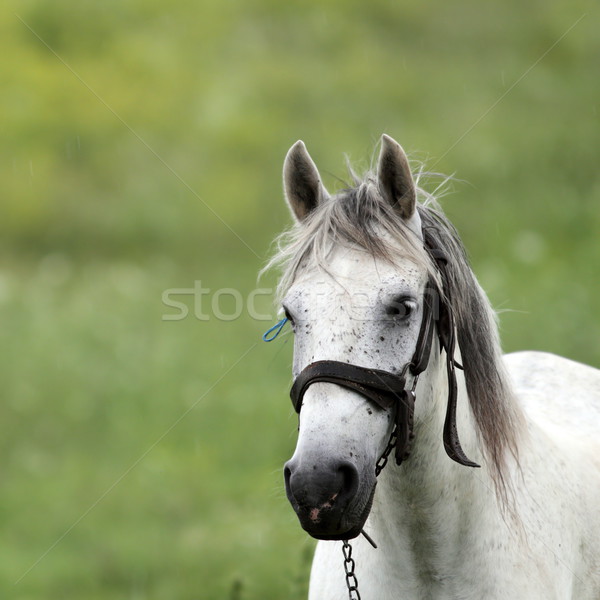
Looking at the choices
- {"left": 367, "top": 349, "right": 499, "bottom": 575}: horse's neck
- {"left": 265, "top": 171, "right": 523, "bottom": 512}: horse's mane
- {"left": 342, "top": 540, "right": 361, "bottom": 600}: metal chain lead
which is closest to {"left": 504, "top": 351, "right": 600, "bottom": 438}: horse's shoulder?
{"left": 265, "top": 171, "right": 523, "bottom": 512}: horse's mane

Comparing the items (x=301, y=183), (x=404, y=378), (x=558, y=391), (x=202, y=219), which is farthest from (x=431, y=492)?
(x=202, y=219)

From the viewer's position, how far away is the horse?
281 centimetres

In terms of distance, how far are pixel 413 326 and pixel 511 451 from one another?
0.78 meters

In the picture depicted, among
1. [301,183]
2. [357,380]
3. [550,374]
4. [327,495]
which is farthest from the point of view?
[550,374]

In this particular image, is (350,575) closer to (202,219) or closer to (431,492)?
(431,492)

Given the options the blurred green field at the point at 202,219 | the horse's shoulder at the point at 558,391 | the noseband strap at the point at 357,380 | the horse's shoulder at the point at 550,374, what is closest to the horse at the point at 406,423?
the noseband strap at the point at 357,380

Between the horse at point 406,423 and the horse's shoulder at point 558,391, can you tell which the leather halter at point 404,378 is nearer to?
the horse at point 406,423

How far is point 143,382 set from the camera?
11.1 m

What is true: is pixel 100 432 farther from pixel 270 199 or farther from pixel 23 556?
pixel 270 199

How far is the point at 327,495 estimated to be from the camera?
269cm

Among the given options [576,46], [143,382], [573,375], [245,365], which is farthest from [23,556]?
[576,46]

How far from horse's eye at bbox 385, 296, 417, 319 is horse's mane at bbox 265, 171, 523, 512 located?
18cm

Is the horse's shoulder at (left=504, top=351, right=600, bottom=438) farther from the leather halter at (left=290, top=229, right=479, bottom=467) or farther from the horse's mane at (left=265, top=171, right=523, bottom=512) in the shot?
the leather halter at (left=290, top=229, right=479, bottom=467)

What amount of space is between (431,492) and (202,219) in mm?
12192
